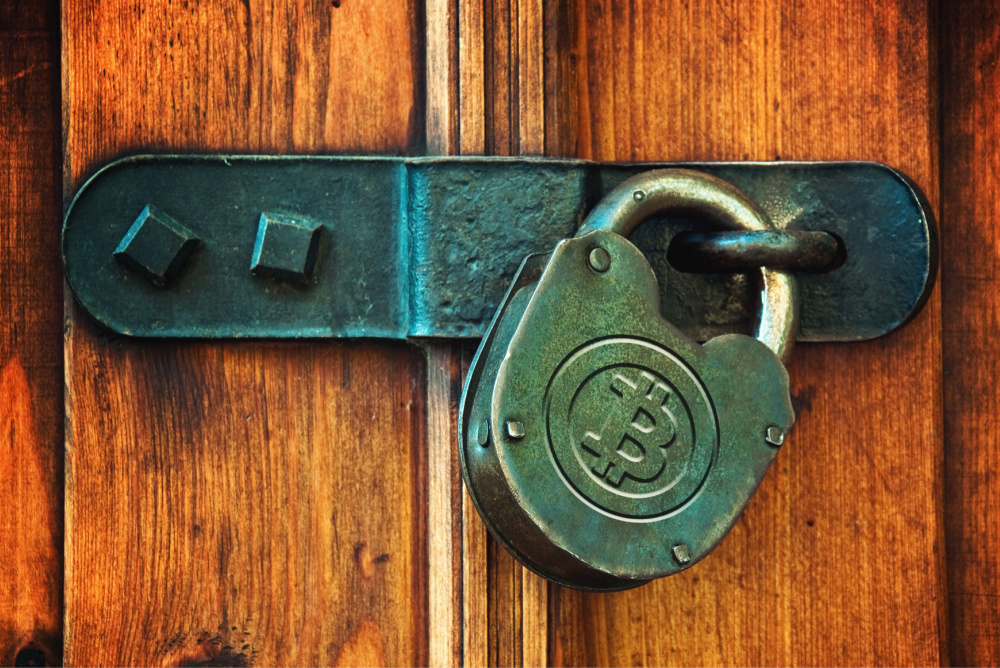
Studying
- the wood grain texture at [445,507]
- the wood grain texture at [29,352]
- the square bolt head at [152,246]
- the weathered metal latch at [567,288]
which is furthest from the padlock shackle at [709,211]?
the wood grain texture at [29,352]

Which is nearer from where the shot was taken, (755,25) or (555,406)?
(555,406)

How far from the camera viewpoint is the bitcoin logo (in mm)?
415

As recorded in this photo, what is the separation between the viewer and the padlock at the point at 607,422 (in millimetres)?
404

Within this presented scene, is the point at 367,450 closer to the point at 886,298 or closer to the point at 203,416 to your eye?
the point at 203,416

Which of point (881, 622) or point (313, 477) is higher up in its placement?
point (313, 477)

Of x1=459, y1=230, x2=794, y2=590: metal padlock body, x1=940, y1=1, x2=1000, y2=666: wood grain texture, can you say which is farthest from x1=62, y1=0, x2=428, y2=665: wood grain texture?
x1=940, y1=1, x2=1000, y2=666: wood grain texture

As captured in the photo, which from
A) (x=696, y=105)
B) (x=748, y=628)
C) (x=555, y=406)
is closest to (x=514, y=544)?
(x=555, y=406)

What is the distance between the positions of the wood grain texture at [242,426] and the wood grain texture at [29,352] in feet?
0.08

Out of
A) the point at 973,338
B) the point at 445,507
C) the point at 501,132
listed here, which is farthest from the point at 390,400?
the point at 973,338

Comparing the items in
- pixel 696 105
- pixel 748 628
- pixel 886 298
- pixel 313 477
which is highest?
pixel 696 105

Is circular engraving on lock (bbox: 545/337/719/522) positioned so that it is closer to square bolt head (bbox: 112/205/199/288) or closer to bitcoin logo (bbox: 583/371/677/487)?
bitcoin logo (bbox: 583/371/677/487)

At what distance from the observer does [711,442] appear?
0.43 m

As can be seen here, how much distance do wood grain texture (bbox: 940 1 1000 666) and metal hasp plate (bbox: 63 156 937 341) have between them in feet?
0.20

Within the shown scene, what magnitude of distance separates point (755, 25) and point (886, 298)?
0.21 metres
